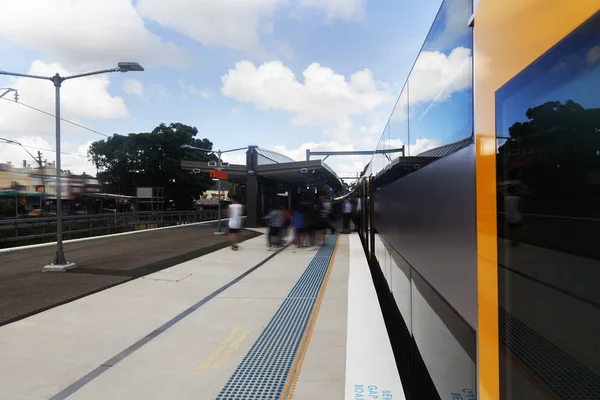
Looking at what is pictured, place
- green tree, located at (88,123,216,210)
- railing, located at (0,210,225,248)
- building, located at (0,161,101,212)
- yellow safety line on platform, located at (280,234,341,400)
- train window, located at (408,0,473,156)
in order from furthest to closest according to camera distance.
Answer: green tree, located at (88,123,216,210), building, located at (0,161,101,212), railing, located at (0,210,225,248), yellow safety line on platform, located at (280,234,341,400), train window, located at (408,0,473,156)

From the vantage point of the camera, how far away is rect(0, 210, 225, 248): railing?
1220 centimetres

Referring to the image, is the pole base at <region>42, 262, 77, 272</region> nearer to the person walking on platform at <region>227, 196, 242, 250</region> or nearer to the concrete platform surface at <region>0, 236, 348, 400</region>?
the concrete platform surface at <region>0, 236, 348, 400</region>

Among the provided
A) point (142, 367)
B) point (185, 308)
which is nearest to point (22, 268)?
point (185, 308)

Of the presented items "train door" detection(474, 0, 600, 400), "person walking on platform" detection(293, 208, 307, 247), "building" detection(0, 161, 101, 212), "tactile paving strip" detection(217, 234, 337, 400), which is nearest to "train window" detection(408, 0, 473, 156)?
"train door" detection(474, 0, 600, 400)

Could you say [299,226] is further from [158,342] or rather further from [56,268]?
[158,342]

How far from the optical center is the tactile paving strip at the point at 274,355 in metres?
3.16

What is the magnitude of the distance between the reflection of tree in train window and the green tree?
36938mm

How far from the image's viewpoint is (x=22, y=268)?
8.31 m

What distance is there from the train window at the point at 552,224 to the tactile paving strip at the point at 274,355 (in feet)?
7.49

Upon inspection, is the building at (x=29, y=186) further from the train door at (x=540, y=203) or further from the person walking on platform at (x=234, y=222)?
the train door at (x=540, y=203)

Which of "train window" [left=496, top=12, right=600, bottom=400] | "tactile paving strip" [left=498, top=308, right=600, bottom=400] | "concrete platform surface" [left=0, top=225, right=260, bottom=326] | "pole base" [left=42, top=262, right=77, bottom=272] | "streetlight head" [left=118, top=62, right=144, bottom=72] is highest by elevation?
"streetlight head" [left=118, top=62, right=144, bottom=72]

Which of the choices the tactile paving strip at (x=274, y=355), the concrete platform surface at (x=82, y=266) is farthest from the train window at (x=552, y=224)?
the concrete platform surface at (x=82, y=266)

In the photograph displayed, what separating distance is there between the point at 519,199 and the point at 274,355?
3.18 m

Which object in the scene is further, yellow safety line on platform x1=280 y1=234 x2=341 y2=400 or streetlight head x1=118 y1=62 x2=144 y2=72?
streetlight head x1=118 y1=62 x2=144 y2=72
